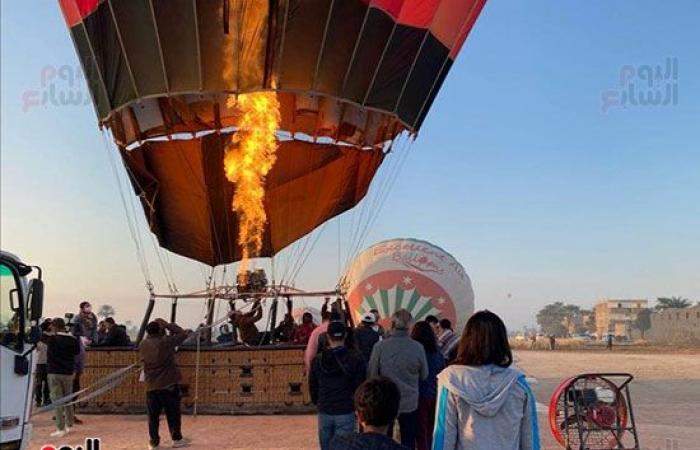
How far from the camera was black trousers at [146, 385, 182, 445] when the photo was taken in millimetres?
9141

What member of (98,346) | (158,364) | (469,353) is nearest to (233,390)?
(98,346)

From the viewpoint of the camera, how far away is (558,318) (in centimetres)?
16212

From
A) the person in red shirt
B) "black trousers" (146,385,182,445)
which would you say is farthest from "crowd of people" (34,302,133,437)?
the person in red shirt

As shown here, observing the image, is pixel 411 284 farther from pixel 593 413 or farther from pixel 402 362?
pixel 402 362

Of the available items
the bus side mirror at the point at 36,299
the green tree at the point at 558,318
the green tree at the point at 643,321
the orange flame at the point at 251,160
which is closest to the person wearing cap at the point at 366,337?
the bus side mirror at the point at 36,299

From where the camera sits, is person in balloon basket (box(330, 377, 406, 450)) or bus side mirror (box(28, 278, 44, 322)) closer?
person in balloon basket (box(330, 377, 406, 450))

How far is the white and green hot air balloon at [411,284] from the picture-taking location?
70.3ft

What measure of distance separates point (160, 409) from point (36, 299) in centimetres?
294

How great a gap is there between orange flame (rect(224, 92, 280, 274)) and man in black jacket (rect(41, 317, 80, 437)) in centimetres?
520

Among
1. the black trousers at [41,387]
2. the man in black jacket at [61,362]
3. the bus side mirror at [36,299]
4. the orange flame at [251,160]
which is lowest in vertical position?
the black trousers at [41,387]

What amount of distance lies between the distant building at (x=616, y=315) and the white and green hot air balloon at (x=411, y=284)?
330 ft

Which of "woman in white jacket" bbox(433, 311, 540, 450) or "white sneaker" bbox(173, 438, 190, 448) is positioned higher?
"woman in white jacket" bbox(433, 311, 540, 450)

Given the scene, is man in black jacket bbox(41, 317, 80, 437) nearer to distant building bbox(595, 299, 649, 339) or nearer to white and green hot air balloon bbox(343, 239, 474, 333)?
white and green hot air balloon bbox(343, 239, 474, 333)

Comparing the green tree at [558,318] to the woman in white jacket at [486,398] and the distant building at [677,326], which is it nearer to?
the distant building at [677,326]
